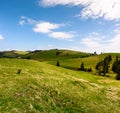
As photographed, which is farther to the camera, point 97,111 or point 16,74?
point 16,74

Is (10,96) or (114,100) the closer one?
(10,96)

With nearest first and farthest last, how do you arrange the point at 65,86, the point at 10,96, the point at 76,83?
the point at 10,96
the point at 65,86
the point at 76,83

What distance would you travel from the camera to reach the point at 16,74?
41000mm

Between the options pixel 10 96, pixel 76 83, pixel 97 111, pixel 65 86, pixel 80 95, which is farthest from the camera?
pixel 76 83

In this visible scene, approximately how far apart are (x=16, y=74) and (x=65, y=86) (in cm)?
901

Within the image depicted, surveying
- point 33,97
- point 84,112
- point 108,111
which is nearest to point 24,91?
point 33,97

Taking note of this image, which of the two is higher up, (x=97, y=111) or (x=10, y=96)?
(x=10, y=96)

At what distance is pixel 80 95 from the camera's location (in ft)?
118

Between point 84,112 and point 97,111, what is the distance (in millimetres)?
2315

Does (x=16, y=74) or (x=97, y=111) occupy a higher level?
(x=16, y=74)

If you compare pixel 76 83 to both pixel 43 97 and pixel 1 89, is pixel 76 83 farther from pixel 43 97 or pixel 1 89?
pixel 1 89

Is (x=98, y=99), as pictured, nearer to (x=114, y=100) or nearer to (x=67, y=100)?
(x=114, y=100)

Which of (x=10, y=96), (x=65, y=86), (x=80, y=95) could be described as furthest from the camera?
(x=65, y=86)

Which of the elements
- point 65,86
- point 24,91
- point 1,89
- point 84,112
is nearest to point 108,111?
point 84,112
